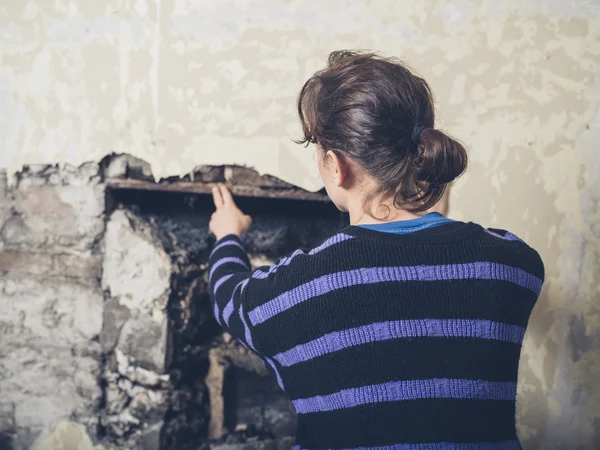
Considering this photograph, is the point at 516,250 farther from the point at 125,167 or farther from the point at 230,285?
the point at 125,167

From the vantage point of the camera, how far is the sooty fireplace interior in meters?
1.37

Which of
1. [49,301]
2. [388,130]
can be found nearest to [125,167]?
[49,301]

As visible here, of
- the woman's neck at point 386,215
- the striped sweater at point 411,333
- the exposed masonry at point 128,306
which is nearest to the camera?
the striped sweater at point 411,333

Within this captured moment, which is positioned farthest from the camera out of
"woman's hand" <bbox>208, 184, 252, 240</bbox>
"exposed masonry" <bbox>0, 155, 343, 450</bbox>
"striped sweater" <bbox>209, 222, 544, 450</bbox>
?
"exposed masonry" <bbox>0, 155, 343, 450</bbox>

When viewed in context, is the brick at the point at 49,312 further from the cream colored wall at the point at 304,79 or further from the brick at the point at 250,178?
the brick at the point at 250,178

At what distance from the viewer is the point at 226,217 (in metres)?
1.30

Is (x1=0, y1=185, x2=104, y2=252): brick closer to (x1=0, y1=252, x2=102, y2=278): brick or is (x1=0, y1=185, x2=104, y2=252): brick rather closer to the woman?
(x1=0, y1=252, x2=102, y2=278): brick

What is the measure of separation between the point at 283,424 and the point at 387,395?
82cm

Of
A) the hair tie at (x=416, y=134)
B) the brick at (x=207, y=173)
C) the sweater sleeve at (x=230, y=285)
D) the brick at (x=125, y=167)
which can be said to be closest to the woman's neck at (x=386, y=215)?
the hair tie at (x=416, y=134)

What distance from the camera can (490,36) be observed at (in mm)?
1329

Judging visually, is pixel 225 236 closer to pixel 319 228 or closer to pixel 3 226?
pixel 319 228

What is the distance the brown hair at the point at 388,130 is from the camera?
844 millimetres

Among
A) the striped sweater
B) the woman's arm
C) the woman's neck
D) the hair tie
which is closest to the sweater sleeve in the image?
the woman's arm

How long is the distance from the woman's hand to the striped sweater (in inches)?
18.3
